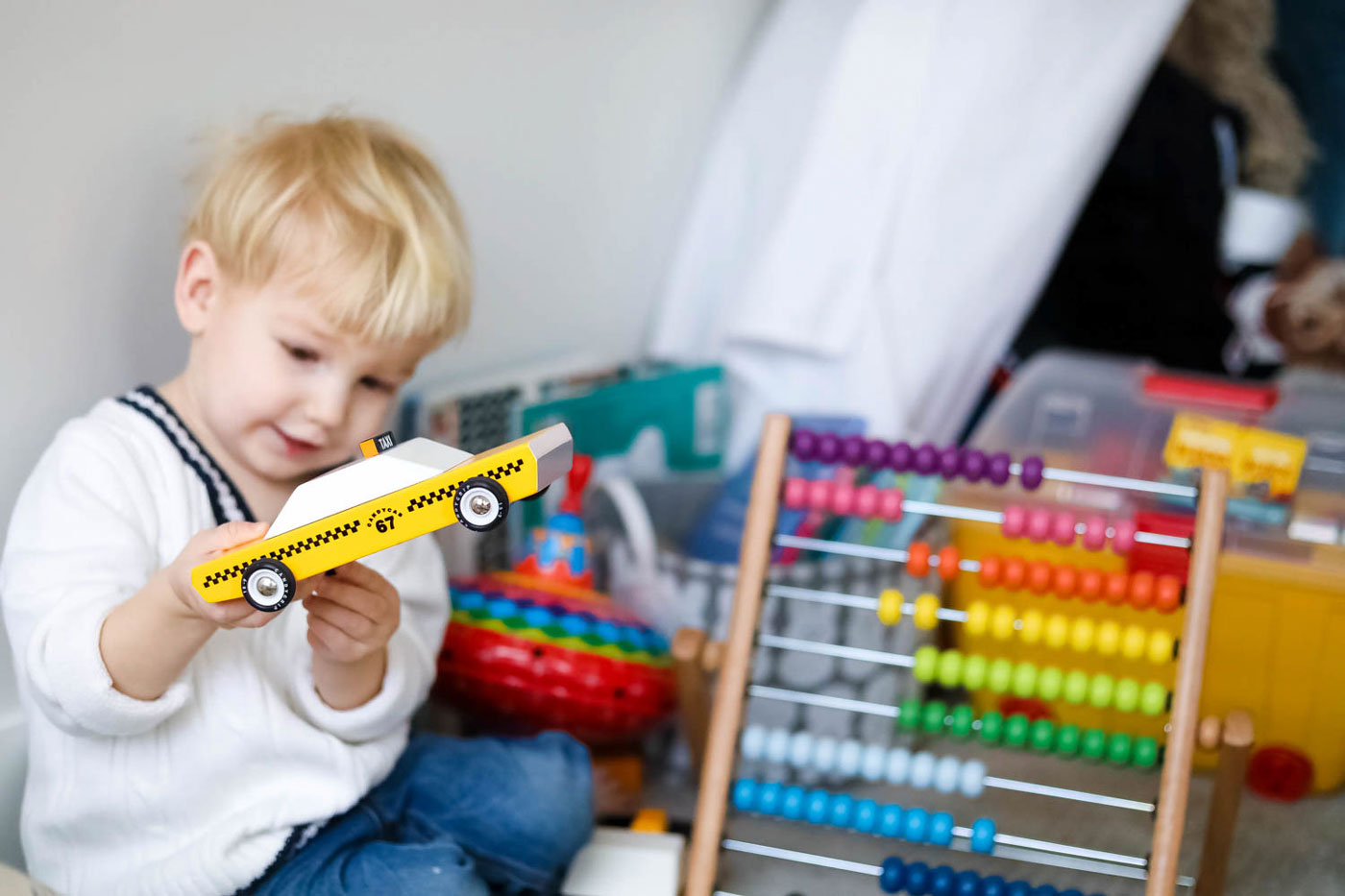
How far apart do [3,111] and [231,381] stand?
245 millimetres

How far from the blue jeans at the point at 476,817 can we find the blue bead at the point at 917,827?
0.26 metres

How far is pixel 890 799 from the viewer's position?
119cm

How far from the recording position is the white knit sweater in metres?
0.73

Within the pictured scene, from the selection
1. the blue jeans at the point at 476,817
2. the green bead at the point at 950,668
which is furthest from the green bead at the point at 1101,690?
the blue jeans at the point at 476,817

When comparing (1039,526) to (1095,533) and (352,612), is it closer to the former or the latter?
(1095,533)

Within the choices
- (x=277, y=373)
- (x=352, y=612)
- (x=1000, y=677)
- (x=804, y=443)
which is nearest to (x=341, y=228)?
(x=277, y=373)

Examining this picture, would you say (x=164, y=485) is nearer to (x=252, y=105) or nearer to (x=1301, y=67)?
(x=252, y=105)

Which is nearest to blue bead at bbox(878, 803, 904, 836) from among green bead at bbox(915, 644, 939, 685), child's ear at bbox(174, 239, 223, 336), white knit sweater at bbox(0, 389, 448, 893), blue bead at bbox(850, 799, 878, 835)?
blue bead at bbox(850, 799, 878, 835)

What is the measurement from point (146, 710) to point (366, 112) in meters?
0.64

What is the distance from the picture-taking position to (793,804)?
95cm

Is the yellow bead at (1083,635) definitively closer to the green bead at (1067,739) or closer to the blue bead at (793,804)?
the green bead at (1067,739)

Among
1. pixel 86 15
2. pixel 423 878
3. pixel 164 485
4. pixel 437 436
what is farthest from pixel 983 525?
pixel 86 15

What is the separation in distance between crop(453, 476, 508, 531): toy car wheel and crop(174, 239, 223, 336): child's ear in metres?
0.37

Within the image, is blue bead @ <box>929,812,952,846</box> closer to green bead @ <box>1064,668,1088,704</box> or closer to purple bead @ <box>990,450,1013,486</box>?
green bead @ <box>1064,668,1088,704</box>
